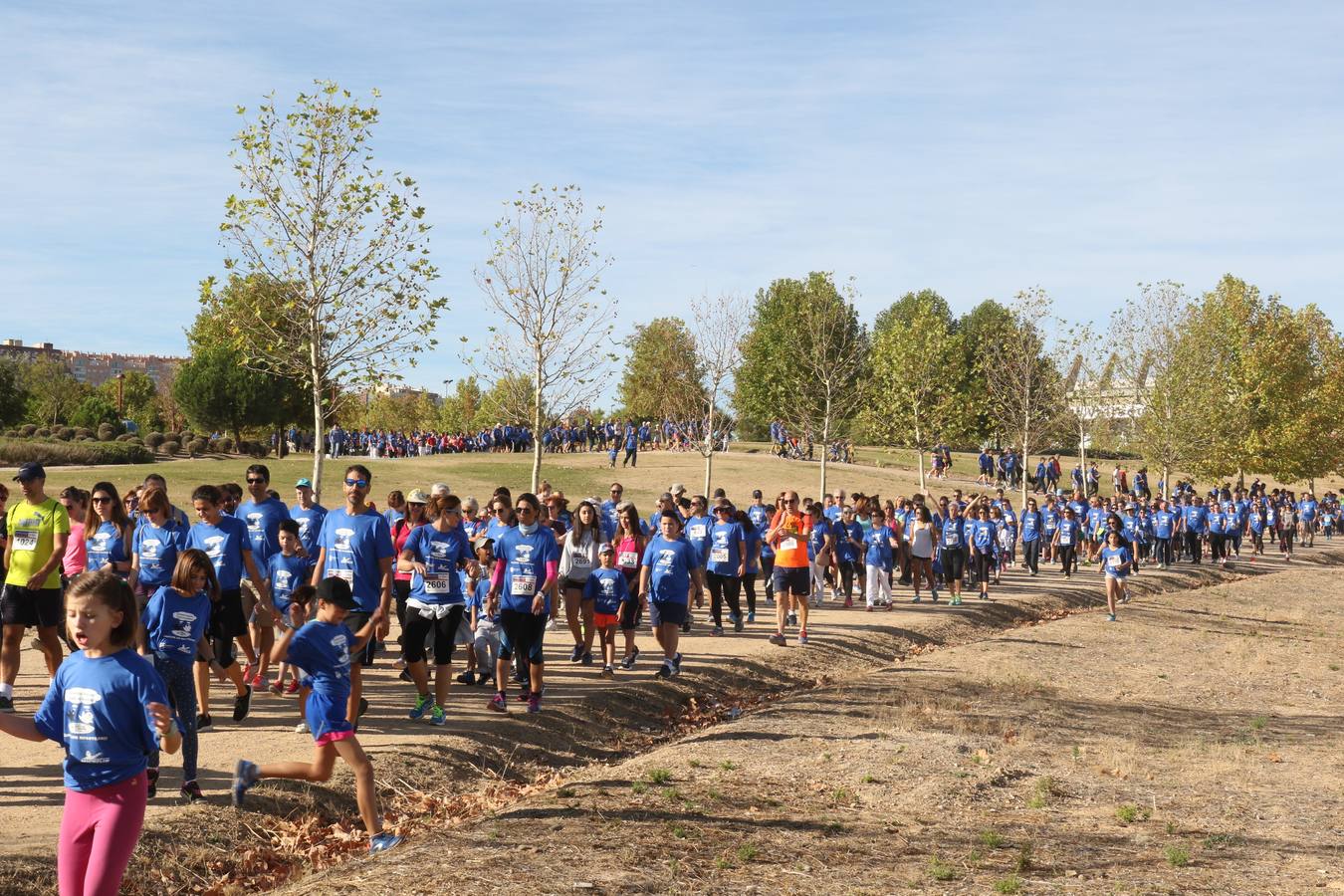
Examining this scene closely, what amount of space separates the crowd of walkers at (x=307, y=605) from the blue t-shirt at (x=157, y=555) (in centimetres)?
2

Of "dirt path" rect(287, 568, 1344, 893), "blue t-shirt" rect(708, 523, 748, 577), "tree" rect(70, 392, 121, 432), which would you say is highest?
"tree" rect(70, 392, 121, 432)

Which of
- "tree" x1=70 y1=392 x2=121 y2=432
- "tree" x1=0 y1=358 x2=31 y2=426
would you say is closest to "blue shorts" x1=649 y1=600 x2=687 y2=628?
"tree" x1=70 y1=392 x2=121 y2=432

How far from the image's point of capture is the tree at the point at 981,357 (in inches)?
2010

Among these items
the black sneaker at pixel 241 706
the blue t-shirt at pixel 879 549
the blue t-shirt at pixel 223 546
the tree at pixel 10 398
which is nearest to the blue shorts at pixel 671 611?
the black sneaker at pixel 241 706

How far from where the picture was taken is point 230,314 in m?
24.5

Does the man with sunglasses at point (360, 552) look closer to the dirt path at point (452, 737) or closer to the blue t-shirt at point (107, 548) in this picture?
the dirt path at point (452, 737)

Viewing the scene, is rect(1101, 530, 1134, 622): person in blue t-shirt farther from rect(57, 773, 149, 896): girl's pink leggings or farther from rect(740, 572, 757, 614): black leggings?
rect(57, 773, 149, 896): girl's pink leggings

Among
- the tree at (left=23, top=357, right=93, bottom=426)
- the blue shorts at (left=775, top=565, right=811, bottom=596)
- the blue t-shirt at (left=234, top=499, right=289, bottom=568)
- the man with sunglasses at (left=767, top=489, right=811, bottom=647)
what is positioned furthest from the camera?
the tree at (left=23, top=357, right=93, bottom=426)

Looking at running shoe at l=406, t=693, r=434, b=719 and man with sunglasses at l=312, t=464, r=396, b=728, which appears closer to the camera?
man with sunglasses at l=312, t=464, r=396, b=728

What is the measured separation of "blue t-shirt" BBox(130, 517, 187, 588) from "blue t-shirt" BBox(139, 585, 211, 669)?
1460 mm

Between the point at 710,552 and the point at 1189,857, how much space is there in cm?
960

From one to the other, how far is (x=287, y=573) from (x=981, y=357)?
66.2 m

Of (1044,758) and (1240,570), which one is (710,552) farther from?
(1240,570)

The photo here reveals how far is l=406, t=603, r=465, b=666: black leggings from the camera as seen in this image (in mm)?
11430
